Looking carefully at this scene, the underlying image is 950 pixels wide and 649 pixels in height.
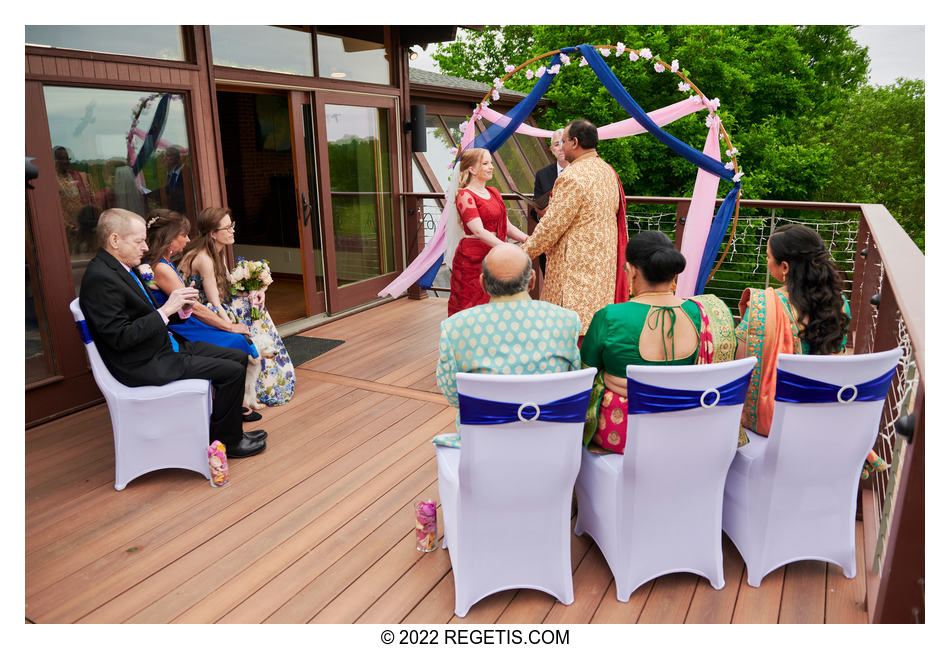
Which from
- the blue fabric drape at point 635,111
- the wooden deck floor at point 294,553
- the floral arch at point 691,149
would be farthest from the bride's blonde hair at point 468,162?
the wooden deck floor at point 294,553

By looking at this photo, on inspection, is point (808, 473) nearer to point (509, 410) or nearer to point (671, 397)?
point (671, 397)

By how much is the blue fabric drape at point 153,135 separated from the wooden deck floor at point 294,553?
1642mm

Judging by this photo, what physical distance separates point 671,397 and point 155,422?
2.24 metres

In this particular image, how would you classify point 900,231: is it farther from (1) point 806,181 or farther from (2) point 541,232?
(1) point 806,181

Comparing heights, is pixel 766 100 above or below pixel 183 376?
above

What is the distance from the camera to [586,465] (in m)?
2.35

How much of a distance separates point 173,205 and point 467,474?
3.49 metres

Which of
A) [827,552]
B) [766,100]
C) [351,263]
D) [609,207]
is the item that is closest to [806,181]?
[766,100]

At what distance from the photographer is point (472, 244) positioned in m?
4.07

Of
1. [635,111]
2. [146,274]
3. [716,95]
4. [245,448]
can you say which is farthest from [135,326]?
[716,95]

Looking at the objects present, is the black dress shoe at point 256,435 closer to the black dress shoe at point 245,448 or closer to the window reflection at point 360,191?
the black dress shoe at point 245,448

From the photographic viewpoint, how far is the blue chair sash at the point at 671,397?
193 cm

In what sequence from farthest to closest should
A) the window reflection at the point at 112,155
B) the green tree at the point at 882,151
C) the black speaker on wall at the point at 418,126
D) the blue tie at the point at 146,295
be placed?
the green tree at the point at 882,151 < the black speaker on wall at the point at 418,126 < the window reflection at the point at 112,155 < the blue tie at the point at 146,295

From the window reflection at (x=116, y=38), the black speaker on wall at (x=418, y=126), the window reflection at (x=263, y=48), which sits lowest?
the black speaker on wall at (x=418, y=126)
